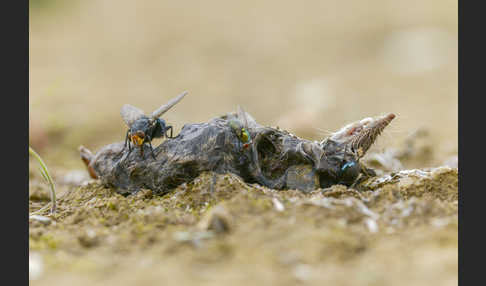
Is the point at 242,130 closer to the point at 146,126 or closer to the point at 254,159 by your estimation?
the point at 254,159

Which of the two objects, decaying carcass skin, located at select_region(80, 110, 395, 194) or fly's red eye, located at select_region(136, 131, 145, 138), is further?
fly's red eye, located at select_region(136, 131, 145, 138)

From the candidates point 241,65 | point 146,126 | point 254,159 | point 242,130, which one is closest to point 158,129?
point 146,126

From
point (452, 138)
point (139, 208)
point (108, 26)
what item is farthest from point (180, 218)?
point (108, 26)

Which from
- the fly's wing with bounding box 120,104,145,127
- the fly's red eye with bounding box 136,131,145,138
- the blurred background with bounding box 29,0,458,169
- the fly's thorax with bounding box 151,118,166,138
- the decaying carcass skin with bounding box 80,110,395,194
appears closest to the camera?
the decaying carcass skin with bounding box 80,110,395,194

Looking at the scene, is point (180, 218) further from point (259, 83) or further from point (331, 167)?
point (259, 83)

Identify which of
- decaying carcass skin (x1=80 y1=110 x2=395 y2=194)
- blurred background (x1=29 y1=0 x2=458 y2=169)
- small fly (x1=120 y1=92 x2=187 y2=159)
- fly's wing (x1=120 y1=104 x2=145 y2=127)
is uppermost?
blurred background (x1=29 y1=0 x2=458 y2=169)

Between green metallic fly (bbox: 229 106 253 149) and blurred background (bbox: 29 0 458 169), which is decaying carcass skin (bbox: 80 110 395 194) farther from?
blurred background (bbox: 29 0 458 169)

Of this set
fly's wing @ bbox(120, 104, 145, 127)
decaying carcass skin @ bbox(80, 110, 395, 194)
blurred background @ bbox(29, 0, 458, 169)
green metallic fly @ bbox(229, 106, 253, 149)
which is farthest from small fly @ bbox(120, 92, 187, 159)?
blurred background @ bbox(29, 0, 458, 169)
